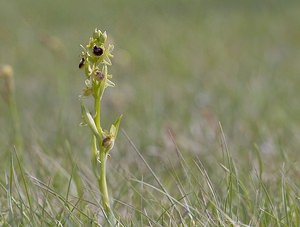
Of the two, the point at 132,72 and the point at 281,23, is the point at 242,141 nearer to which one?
the point at 132,72

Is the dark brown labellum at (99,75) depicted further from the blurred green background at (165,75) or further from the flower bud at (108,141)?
the blurred green background at (165,75)

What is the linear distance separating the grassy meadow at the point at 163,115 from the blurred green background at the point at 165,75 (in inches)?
0.5

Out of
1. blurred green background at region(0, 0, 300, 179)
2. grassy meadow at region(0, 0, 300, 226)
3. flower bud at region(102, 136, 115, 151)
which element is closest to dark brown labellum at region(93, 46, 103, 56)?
flower bud at region(102, 136, 115, 151)

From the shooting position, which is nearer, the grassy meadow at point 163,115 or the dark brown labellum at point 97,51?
the dark brown labellum at point 97,51

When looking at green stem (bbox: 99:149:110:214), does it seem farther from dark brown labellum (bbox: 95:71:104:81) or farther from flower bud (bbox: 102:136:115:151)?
dark brown labellum (bbox: 95:71:104:81)

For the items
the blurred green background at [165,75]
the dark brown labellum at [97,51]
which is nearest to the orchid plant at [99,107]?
the dark brown labellum at [97,51]

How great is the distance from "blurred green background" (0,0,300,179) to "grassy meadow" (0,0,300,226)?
0.04 ft

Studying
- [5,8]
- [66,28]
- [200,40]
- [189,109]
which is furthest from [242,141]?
[5,8]

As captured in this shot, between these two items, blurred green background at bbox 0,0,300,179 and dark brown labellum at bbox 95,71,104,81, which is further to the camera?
blurred green background at bbox 0,0,300,179

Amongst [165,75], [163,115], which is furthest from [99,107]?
[165,75]

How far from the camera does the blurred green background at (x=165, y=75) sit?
10.7 feet

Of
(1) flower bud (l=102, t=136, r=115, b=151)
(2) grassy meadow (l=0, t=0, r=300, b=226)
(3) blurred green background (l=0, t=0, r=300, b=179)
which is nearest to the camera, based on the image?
(1) flower bud (l=102, t=136, r=115, b=151)

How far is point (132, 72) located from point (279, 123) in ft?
8.09

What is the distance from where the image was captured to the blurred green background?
3.26 m
